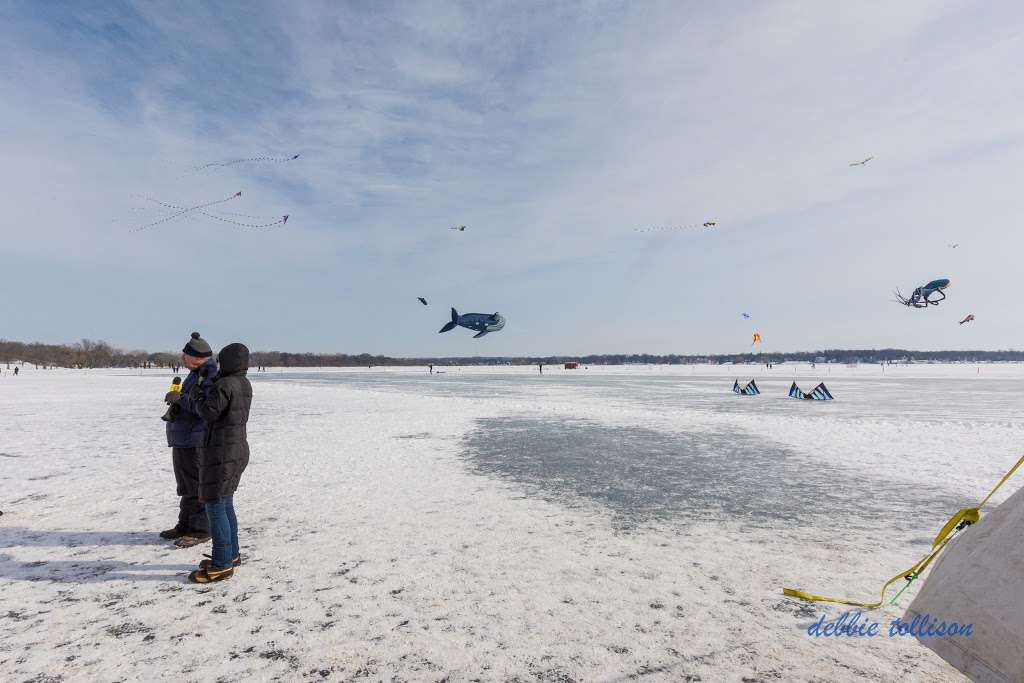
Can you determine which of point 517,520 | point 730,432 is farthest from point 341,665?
point 730,432

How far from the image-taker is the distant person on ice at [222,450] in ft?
13.9

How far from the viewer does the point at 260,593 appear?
4.19 metres

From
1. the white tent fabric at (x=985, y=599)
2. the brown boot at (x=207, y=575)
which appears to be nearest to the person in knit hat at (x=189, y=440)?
the brown boot at (x=207, y=575)

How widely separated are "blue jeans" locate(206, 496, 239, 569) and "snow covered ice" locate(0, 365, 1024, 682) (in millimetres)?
281

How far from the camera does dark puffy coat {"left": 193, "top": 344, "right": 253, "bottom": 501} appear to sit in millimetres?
4213

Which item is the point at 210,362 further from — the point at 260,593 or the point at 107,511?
the point at 107,511

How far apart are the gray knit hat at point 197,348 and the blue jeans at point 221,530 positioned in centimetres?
150

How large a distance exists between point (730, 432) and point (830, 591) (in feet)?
32.8

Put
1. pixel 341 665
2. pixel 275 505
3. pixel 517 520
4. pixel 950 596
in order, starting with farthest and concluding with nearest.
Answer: pixel 275 505 → pixel 517 520 → pixel 341 665 → pixel 950 596

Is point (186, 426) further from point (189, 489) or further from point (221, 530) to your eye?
point (221, 530)

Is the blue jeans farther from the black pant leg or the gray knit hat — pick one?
the gray knit hat

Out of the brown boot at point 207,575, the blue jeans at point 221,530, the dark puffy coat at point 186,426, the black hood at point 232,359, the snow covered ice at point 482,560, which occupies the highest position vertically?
the black hood at point 232,359

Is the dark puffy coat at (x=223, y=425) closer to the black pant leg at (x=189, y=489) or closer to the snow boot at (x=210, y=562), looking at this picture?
the snow boot at (x=210, y=562)

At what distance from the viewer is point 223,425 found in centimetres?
434
